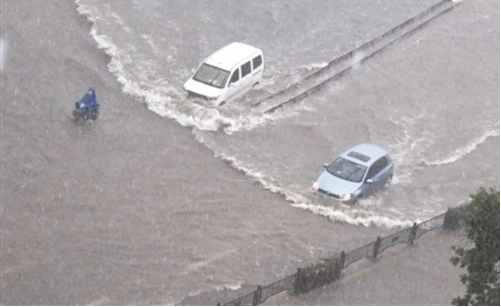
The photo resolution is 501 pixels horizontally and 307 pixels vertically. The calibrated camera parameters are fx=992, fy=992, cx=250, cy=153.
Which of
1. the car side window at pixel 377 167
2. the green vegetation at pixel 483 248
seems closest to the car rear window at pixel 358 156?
the car side window at pixel 377 167

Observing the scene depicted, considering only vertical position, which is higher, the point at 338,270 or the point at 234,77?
the point at 234,77

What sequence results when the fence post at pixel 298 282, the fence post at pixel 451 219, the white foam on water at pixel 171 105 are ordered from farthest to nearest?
the white foam on water at pixel 171 105 < the fence post at pixel 451 219 < the fence post at pixel 298 282

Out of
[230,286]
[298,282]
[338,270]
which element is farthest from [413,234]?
[230,286]

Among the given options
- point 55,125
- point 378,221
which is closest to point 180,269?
point 378,221

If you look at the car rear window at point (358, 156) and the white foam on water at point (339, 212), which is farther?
the car rear window at point (358, 156)

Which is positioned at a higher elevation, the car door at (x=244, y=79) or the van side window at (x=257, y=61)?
the van side window at (x=257, y=61)

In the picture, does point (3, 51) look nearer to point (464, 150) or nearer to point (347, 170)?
point (347, 170)

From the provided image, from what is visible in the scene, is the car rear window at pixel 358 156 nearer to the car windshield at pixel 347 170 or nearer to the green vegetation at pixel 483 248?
the car windshield at pixel 347 170

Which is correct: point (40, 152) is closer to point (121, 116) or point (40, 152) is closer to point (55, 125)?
point (55, 125)

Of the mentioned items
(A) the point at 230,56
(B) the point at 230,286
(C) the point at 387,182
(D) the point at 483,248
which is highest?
(A) the point at 230,56
